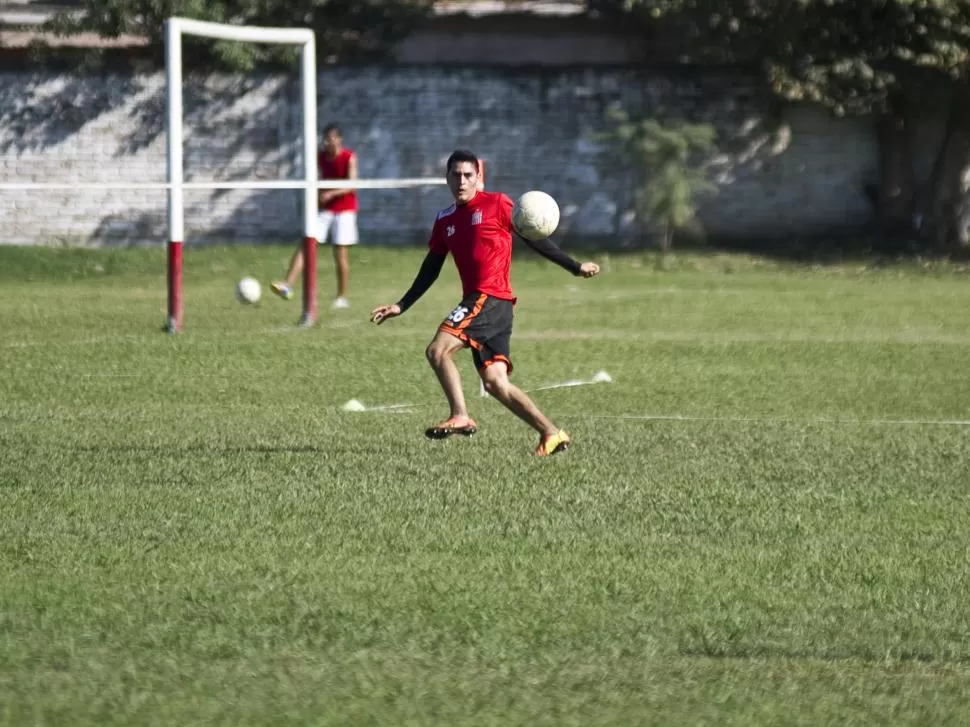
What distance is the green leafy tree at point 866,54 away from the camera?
1061 inches

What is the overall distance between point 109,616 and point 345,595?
906mm

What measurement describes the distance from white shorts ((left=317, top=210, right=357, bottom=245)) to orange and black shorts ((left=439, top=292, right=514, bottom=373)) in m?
10.4

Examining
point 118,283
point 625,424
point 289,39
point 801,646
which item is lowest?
point 118,283

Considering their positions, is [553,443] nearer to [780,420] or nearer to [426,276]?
[426,276]

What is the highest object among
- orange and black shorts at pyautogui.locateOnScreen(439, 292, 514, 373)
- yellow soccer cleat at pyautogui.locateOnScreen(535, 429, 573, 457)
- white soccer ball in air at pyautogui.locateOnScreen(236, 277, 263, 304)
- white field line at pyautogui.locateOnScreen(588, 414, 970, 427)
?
orange and black shorts at pyautogui.locateOnScreen(439, 292, 514, 373)

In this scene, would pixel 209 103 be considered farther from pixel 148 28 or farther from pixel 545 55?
Answer: pixel 545 55

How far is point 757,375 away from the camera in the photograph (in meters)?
15.0

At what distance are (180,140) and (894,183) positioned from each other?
1601 cm

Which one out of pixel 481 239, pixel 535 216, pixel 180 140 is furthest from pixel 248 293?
pixel 535 216

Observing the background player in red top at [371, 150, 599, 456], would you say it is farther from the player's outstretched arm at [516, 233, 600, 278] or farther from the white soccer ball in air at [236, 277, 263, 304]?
the white soccer ball in air at [236, 277, 263, 304]

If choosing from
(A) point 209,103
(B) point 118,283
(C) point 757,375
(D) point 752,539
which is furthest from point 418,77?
(D) point 752,539

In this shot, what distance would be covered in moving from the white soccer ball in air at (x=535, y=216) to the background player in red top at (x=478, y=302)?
0.09 m

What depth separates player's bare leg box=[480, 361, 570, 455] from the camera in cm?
1023

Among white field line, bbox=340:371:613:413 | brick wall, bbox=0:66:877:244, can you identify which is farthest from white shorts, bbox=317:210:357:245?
brick wall, bbox=0:66:877:244
